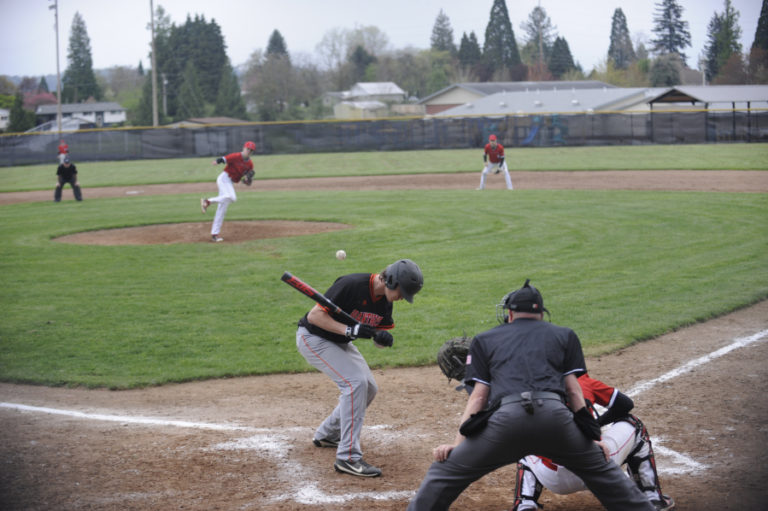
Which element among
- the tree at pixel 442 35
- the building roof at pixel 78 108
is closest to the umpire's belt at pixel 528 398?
the building roof at pixel 78 108

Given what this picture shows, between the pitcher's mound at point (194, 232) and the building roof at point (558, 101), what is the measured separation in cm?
3096

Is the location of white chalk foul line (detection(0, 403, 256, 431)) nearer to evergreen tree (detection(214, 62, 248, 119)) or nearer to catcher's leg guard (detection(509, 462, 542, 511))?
catcher's leg guard (detection(509, 462, 542, 511))

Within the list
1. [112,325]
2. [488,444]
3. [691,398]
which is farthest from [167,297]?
[488,444]

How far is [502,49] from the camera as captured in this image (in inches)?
3334

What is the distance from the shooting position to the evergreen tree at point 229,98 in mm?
78238

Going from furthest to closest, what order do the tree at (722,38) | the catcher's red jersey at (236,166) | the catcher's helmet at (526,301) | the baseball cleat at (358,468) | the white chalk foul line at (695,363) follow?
the catcher's red jersey at (236,166), the tree at (722,38), the white chalk foul line at (695,363), the baseball cleat at (358,468), the catcher's helmet at (526,301)

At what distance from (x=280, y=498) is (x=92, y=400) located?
348 cm

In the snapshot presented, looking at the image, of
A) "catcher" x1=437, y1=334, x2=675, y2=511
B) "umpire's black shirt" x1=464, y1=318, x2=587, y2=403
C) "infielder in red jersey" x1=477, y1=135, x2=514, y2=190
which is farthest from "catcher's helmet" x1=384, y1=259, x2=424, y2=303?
"infielder in red jersey" x1=477, y1=135, x2=514, y2=190

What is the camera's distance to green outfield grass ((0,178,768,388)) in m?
9.39

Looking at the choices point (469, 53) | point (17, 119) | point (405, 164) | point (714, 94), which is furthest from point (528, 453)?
point (469, 53)

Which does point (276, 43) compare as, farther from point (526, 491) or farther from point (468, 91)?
point (526, 491)

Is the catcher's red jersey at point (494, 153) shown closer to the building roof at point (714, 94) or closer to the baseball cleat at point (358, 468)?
the building roof at point (714, 94)

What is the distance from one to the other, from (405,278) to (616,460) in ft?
6.34

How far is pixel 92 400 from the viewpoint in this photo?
25.9 ft
